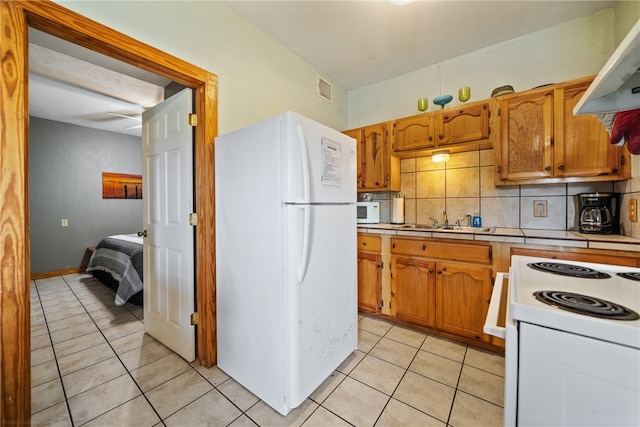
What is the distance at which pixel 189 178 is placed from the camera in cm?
183

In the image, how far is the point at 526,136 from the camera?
6.77 feet

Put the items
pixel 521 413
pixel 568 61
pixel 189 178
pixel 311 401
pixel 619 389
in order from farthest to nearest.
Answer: pixel 568 61, pixel 189 178, pixel 311 401, pixel 521 413, pixel 619 389

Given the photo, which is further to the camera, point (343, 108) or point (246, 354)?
point (343, 108)

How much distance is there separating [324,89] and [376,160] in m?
1.09

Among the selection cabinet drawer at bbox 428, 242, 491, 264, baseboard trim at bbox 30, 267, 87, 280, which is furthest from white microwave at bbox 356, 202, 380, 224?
baseboard trim at bbox 30, 267, 87, 280

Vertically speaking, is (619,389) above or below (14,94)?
below

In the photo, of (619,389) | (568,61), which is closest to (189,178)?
(619,389)

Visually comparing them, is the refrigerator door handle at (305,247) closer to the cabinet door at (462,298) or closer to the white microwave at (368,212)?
the cabinet door at (462,298)

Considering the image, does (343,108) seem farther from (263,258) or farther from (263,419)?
(263,419)

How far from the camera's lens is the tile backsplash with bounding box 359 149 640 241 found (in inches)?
82.4

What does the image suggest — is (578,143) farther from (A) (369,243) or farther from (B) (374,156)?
(A) (369,243)

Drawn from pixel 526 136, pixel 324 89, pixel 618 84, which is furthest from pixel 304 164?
pixel 324 89

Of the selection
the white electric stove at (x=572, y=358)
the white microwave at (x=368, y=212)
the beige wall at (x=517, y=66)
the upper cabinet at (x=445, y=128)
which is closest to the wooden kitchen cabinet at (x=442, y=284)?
the white microwave at (x=368, y=212)

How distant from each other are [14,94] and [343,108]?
9.82ft
